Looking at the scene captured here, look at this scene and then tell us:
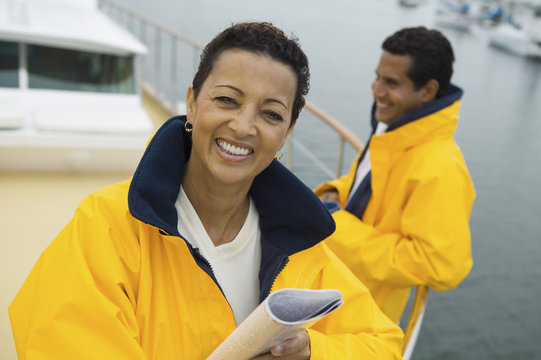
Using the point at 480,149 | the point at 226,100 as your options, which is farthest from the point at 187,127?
the point at 480,149

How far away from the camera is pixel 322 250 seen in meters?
1.45

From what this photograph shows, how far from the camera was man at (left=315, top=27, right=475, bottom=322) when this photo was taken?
180 centimetres

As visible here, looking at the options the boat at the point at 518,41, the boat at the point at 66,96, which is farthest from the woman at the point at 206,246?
the boat at the point at 518,41

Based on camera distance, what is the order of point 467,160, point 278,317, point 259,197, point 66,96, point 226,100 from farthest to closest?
point 467,160, point 66,96, point 259,197, point 226,100, point 278,317

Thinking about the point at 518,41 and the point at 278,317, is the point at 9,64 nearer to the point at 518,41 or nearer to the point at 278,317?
the point at 278,317

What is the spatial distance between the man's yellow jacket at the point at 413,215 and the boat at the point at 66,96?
214cm

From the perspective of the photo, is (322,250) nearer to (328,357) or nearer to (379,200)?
(328,357)

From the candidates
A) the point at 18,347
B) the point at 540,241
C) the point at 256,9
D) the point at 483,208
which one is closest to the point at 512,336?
the point at 540,241

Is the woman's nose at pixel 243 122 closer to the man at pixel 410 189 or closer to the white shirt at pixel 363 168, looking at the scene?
the man at pixel 410 189

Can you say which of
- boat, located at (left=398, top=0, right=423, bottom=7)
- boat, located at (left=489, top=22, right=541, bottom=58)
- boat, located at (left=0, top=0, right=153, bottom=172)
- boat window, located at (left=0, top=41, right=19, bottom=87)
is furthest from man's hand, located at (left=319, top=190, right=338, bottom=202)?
boat, located at (left=398, top=0, right=423, bottom=7)

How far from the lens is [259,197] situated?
5.02 ft

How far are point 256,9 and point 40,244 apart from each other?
80.4ft

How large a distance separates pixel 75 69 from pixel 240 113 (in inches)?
124

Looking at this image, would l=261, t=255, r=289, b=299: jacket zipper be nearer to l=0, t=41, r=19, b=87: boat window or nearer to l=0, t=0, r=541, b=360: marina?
l=0, t=0, r=541, b=360: marina
